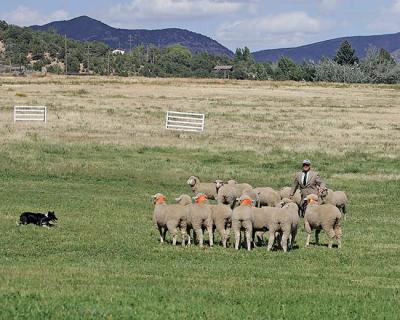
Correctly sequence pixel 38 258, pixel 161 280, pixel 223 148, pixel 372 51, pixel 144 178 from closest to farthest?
pixel 161 280 < pixel 38 258 < pixel 144 178 < pixel 223 148 < pixel 372 51

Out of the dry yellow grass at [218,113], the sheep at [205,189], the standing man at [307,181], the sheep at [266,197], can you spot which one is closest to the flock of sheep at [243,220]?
the standing man at [307,181]

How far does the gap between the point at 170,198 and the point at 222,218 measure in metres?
10.8

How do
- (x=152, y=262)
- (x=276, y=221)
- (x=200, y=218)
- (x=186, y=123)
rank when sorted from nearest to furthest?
(x=152, y=262) < (x=276, y=221) < (x=200, y=218) < (x=186, y=123)

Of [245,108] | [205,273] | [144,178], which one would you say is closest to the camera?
[205,273]

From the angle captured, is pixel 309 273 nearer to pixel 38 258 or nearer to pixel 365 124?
pixel 38 258

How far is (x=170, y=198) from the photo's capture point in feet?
102

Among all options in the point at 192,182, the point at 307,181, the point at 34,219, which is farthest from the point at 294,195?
the point at 34,219

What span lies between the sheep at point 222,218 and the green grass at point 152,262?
0.59 meters

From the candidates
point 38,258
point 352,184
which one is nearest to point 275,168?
point 352,184

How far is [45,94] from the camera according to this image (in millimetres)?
85000

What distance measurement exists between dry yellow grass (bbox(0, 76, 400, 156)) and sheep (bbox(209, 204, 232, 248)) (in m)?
24.8

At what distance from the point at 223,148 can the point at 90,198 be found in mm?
16311

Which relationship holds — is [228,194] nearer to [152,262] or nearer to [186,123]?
[152,262]

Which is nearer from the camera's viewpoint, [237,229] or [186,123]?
[237,229]
